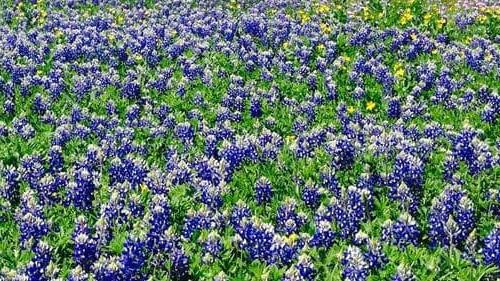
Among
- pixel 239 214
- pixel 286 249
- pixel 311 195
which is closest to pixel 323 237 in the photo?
pixel 286 249

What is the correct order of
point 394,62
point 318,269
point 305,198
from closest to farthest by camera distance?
point 318,269 → point 305,198 → point 394,62

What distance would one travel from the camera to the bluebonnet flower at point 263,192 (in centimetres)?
617

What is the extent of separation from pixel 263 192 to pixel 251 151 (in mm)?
891

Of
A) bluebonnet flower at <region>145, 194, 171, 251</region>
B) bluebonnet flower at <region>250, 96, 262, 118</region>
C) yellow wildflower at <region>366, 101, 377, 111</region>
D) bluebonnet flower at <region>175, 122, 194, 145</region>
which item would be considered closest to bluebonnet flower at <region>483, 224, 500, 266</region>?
bluebonnet flower at <region>145, 194, 171, 251</region>

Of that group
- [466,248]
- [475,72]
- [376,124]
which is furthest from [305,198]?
[475,72]

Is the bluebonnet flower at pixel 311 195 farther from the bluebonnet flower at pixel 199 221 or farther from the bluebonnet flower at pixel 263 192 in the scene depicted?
the bluebonnet flower at pixel 199 221

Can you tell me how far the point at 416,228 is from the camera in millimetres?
5457

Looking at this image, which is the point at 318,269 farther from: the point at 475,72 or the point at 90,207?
the point at 475,72

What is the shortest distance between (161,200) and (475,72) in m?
5.55

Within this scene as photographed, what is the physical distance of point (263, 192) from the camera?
6.18 metres

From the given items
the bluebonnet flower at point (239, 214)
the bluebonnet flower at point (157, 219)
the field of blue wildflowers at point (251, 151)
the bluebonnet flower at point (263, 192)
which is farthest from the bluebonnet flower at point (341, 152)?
the bluebonnet flower at point (157, 219)

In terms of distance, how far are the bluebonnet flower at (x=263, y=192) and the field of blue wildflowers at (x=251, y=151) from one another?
0.04 ft

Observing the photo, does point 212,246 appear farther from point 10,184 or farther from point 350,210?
point 10,184

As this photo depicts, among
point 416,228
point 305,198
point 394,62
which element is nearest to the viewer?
point 416,228
